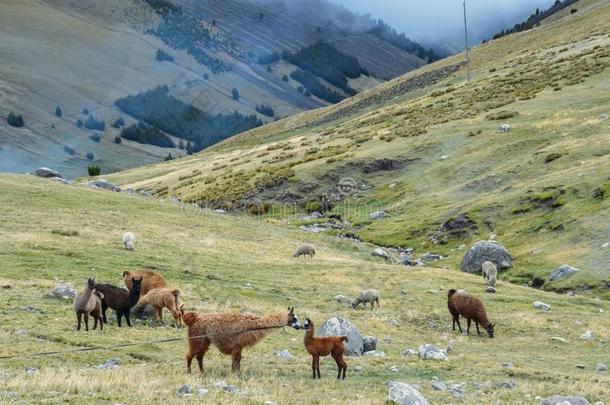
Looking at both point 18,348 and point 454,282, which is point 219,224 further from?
point 18,348

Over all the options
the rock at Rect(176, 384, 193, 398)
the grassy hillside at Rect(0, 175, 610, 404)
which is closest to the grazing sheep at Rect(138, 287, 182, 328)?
the grassy hillside at Rect(0, 175, 610, 404)

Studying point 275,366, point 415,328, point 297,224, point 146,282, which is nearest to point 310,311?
point 415,328

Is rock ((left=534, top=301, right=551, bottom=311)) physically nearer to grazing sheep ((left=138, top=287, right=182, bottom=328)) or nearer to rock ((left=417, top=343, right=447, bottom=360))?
rock ((left=417, top=343, right=447, bottom=360))

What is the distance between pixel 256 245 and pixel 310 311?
1974 cm

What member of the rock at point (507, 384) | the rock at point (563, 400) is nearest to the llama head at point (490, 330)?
the rock at point (507, 384)

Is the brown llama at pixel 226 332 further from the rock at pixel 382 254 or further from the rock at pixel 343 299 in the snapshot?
the rock at pixel 382 254

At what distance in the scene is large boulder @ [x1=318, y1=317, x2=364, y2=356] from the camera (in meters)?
20.6

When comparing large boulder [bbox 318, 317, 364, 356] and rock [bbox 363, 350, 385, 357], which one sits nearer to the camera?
large boulder [bbox 318, 317, 364, 356]

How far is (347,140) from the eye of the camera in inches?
3812

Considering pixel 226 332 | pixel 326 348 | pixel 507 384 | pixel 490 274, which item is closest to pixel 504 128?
pixel 490 274

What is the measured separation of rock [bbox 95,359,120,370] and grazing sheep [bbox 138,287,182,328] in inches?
208

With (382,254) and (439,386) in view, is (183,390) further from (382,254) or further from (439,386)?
(382,254)

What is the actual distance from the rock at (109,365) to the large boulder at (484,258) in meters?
30.7

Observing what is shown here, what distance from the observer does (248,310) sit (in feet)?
85.8
